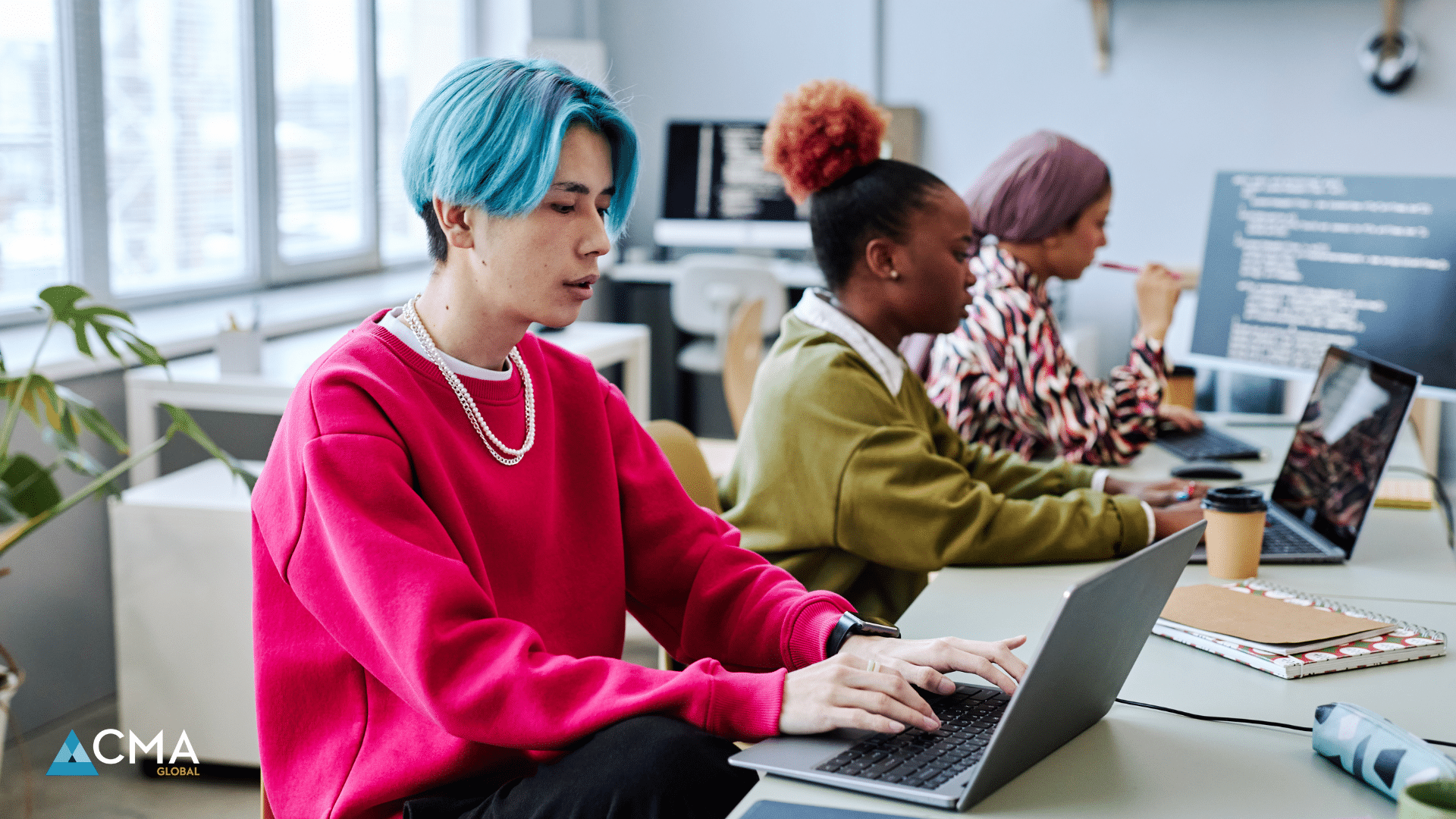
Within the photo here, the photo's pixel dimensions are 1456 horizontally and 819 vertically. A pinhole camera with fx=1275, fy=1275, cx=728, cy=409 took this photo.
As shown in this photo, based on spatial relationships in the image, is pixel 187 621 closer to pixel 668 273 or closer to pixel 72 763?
pixel 72 763

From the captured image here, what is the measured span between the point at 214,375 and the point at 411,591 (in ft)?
6.00

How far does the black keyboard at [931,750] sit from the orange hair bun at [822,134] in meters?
0.90

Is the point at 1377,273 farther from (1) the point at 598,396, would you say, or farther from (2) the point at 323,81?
(2) the point at 323,81

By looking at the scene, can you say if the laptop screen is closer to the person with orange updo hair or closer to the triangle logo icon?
the person with orange updo hair

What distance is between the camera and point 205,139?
10.9 feet

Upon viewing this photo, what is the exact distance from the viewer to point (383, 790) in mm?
992

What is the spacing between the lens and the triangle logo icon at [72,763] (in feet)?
7.53

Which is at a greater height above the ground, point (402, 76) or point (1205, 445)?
point (402, 76)

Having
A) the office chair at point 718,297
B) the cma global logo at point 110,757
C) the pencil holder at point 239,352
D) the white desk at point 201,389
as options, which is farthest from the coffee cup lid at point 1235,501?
the office chair at point 718,297

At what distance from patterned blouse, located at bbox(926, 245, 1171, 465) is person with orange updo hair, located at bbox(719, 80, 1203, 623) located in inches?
7.1

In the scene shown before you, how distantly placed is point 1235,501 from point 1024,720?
66 cm

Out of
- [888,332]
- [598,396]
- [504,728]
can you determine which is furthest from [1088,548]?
[504,728]

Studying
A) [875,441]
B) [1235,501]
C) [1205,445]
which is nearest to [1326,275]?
[1205,445]

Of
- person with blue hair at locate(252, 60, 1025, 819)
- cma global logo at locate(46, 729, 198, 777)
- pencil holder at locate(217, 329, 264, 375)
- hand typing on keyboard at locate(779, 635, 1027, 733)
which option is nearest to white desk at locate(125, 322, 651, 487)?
pencil holder at locate(217, 329, 264, 375)
